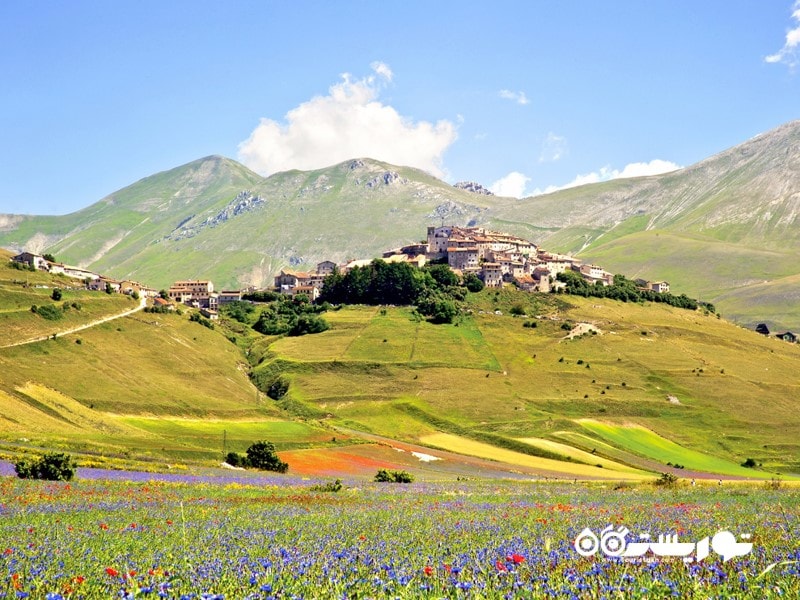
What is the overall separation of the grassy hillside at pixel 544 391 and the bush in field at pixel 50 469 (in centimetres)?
6830

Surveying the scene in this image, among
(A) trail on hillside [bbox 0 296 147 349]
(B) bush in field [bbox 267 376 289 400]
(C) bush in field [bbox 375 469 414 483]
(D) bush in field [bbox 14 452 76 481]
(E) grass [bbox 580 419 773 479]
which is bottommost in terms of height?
(E) grass [bbox 580 419 773 479]

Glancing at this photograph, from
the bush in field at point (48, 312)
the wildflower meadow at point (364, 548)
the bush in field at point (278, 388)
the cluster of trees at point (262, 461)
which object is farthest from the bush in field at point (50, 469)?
the bush in field at point (48, 312)

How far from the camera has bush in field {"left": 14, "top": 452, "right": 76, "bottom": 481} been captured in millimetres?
49594

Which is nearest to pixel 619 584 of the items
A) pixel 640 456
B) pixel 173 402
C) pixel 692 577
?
pixel 692 577

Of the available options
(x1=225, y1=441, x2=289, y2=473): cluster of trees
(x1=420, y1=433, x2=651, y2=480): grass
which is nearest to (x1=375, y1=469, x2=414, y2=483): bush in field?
(x1=225, y1=441, x2=289, y2=473): cluster of trees

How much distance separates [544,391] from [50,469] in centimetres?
12073

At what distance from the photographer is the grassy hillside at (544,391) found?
12825 centimetres

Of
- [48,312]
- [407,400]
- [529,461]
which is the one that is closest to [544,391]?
[407,400]

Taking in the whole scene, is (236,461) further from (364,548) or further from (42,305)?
(42,305)

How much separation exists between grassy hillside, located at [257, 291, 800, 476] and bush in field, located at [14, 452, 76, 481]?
68298 mm

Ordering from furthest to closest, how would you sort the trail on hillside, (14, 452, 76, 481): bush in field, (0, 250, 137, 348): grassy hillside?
(0, 250, 137, 348): grassy hillside → the trail on hillside → (14, 452, 76, 481): bush in field

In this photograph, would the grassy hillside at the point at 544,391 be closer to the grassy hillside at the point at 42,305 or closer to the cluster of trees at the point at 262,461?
the grassy hillside at the point at 42,305

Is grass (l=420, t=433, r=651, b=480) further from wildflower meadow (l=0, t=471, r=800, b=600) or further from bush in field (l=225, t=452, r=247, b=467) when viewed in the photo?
wildflower meadow (l=0, t=471, r=800, b=600)

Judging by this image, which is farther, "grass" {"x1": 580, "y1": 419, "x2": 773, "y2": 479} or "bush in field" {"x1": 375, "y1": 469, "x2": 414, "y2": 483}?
"grass" {"x1": 580, "y1": 419, "x2": 773, "y2": 479}
